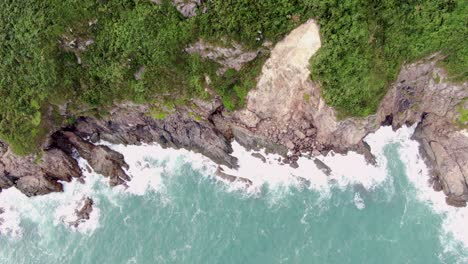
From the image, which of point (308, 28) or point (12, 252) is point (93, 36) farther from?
point (12, 252)

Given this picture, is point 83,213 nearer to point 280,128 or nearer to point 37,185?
point 37,185

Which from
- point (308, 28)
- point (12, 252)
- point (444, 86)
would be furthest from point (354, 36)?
point (12, 252)

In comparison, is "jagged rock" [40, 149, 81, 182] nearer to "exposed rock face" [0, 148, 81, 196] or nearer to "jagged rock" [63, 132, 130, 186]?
"exposed rock face" [0, 148, 81, 196]

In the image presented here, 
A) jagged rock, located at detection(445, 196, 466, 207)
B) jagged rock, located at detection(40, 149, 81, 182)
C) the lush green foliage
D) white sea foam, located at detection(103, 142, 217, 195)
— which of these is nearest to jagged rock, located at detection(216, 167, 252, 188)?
white sea foam, located at detection(103, 142, 217, 195)

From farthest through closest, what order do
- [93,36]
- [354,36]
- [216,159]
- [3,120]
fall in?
[216,159] → [3,120] → [93,36] → [354,36]

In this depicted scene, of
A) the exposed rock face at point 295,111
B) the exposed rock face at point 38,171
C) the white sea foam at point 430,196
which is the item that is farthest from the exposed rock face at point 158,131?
the white sea foam at point 430,196

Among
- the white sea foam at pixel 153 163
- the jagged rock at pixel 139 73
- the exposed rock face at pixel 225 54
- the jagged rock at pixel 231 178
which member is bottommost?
the white sea foam at pixel 153 163

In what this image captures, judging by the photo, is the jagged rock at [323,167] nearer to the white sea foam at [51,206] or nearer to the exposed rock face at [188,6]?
the exposed rock face at [188,6]
